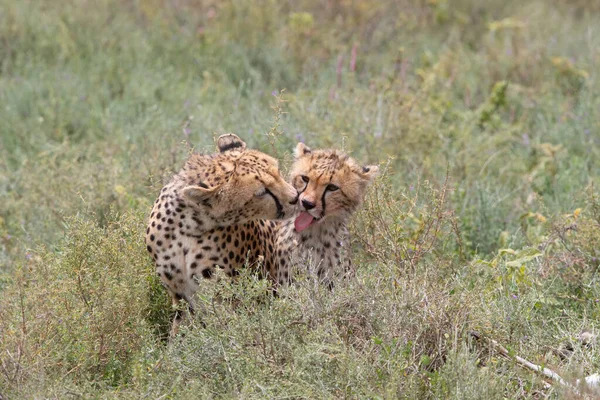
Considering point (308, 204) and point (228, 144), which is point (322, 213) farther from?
point (228, 144)

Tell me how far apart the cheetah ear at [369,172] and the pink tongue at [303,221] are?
0.37 metres

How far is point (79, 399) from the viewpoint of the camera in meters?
3.70

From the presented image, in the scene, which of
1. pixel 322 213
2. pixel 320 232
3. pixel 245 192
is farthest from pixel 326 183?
pixel 245 192

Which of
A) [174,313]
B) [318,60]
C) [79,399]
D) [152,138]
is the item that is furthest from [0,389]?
[318,60]

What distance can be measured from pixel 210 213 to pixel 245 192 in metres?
0.18

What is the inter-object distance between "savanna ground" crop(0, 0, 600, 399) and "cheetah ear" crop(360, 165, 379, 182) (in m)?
0.07

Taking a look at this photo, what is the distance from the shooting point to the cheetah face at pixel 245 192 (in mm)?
4207

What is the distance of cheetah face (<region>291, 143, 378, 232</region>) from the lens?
4.45m

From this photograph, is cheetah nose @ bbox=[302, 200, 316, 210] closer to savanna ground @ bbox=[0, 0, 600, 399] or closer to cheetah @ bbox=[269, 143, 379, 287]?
cheetah @ bbox=[269, 143, 379, 287]

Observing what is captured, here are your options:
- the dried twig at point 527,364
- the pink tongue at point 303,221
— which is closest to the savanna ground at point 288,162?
the dried twig at point 527,364

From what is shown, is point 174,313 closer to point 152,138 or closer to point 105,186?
point 105,186

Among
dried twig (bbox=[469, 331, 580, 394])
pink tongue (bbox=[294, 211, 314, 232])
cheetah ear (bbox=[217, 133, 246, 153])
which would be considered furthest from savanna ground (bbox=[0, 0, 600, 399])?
cheetah ear (bbox=[217, 133, 246, 153])

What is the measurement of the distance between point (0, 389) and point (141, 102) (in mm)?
4024

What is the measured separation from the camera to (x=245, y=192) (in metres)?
4.22
